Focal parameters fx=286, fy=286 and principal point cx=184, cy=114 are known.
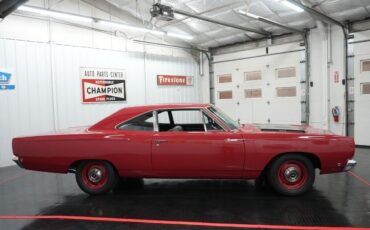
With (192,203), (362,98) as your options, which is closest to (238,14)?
(362,98)

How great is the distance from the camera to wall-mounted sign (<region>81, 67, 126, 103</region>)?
28.4 ft

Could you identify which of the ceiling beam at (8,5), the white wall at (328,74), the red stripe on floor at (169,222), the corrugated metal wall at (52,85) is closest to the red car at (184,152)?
the red stripe on floor at (169,222)

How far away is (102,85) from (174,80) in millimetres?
3021

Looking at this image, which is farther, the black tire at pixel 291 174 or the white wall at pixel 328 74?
the white wall at pixel 328 74

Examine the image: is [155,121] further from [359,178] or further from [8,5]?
[8,5]

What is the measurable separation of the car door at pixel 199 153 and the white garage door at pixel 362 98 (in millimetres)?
5830

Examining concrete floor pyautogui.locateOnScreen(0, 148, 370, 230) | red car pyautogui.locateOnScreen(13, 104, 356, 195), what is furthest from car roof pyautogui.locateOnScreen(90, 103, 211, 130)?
concrete floor pyautogui.locateOnScreen(0, 148, 370, 230)

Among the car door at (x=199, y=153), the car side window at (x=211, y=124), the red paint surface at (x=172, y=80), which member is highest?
the red paint surface at (x=172, y=80)

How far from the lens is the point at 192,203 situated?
420cm

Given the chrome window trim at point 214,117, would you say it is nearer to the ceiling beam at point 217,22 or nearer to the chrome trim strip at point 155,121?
the chrome trim strip at point 155,121

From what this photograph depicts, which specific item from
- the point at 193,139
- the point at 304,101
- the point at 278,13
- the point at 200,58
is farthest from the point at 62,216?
the point at 200,58

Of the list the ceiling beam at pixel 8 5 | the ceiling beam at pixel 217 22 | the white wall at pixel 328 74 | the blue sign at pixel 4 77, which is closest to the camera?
the ceiling beam at pixel 8 5

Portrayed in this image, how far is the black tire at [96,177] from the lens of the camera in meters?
4.58

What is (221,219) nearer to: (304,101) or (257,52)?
(304,101)
